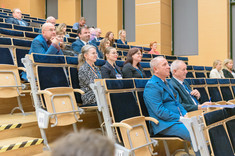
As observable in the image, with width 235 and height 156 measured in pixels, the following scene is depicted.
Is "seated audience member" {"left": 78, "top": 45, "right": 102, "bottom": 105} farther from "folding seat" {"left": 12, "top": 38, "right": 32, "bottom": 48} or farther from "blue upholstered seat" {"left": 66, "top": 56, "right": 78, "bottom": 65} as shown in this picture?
"folding seat" {"left": 12, "top": 38, "right": 32, "bottom": 48}

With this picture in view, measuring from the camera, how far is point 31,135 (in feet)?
5.11

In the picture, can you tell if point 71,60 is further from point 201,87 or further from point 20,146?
point 201,87

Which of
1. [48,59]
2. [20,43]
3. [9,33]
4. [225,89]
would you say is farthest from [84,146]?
[9,33]

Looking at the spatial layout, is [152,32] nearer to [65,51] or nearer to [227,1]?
[227,1]

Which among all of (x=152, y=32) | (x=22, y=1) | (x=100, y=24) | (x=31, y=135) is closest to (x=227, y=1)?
(x=152, y=32)

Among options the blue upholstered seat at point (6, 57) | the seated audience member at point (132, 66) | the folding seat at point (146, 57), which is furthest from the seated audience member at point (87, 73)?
the folding seat at point (146, 57)

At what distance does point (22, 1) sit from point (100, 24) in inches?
92.5

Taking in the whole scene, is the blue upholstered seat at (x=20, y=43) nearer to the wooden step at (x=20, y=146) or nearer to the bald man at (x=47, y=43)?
the bald man at (x=47, y=43)

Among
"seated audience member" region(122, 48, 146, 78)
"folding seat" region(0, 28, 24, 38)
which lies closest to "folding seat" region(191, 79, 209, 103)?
"seated audience member" region(122, 48, 146, 78)

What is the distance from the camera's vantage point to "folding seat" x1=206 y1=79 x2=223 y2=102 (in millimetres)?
2221

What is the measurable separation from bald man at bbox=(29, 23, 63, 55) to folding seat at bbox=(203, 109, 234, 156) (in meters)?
1.24

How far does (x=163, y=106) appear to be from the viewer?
1.49 m

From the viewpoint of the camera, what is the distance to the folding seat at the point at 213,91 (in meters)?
2.22

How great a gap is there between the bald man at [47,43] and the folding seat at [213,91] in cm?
119
